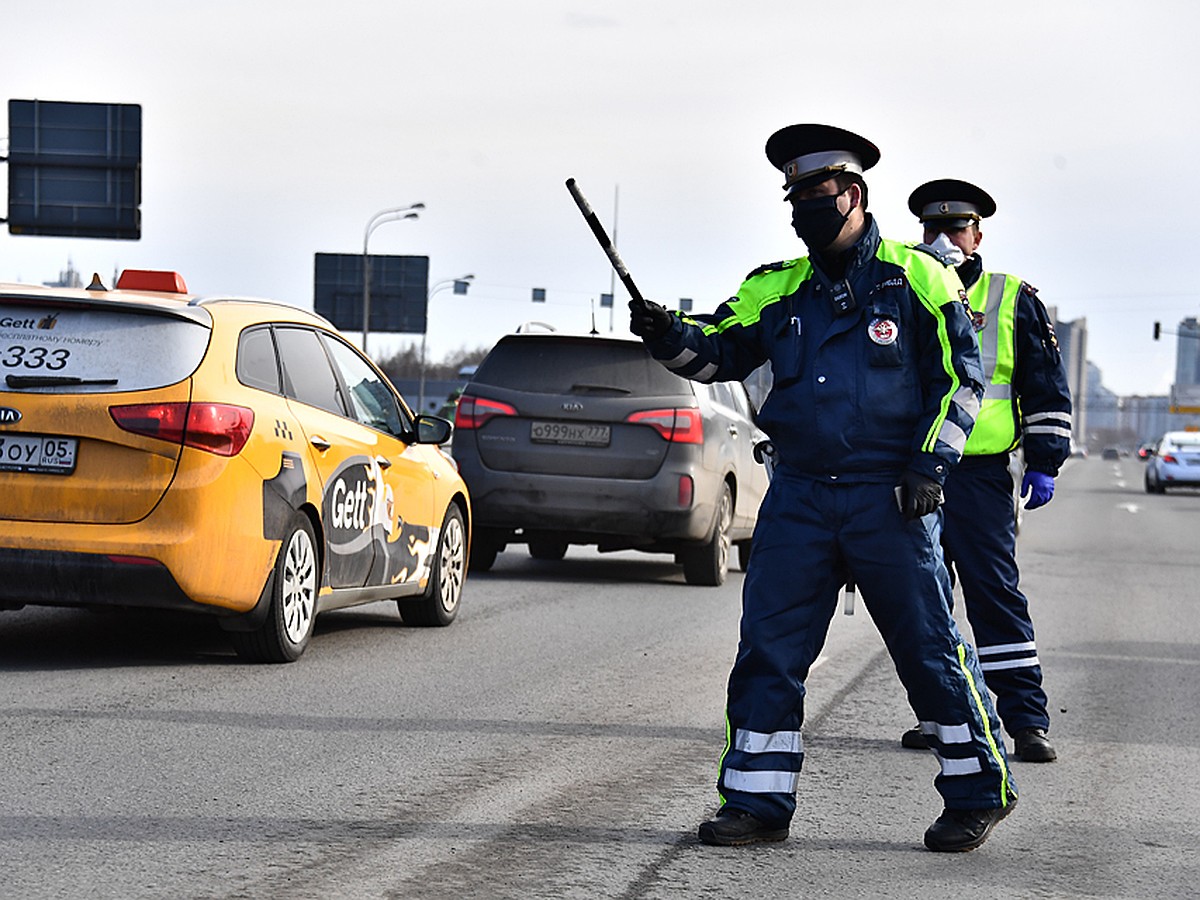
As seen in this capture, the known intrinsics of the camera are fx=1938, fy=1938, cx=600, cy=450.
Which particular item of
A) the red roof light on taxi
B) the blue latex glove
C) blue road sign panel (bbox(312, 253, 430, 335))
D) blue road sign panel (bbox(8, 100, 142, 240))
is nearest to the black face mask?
the blue latex glove

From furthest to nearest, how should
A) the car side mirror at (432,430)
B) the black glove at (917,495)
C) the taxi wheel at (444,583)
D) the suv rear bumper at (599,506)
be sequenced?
the suv rear bumper at (599,506) < the taxi wheel at (444,583) < the car side mirror at (432,430) < the black glove at (917,495)

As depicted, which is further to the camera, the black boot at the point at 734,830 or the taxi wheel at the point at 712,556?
the taxi wheel at the point at 712,556

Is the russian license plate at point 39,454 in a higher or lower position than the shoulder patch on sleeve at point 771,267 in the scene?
lower

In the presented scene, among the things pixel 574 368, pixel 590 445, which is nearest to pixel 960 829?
pixel 590 445

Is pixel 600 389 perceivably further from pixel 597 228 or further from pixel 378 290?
pixel 378 290

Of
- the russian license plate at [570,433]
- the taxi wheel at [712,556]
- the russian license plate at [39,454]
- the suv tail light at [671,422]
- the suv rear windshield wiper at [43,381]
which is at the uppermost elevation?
the suv rear windshield wiper at [43,381]

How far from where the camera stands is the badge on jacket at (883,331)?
5.23 meters

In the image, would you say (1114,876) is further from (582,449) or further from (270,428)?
(582,449)

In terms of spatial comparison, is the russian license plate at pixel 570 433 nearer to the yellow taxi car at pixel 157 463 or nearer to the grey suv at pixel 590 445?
the grey suv at pixel 590 445

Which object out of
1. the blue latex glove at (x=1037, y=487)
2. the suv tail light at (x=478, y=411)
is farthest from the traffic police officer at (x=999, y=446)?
the suv tail light at (x=478, y=411)

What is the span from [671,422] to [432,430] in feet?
11.5

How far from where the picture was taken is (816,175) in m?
5.26

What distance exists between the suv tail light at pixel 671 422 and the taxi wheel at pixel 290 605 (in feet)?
15.8

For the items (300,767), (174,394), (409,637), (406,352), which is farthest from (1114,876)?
(406,352)
